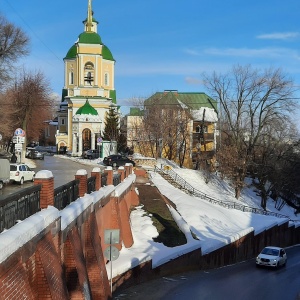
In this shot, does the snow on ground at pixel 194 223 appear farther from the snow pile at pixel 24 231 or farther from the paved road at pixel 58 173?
the snow pile at pixel 24 231

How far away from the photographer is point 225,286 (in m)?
21.5

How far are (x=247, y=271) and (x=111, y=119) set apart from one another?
43.3 metres

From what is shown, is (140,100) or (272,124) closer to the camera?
(272,124)

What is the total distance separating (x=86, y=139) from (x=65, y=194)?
187ft

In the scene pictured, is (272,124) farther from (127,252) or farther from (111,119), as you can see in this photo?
(127,252)

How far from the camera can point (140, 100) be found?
68.9m

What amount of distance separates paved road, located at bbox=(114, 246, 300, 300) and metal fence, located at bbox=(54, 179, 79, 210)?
4.51 metres

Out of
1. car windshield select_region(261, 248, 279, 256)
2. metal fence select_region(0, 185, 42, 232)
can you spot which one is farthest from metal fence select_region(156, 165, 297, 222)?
metal fence select_region(0, 185, 42, 232)

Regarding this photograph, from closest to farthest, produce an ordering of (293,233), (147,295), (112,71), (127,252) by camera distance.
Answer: (147,295) → (127,252) → (293,233) → (112,71)

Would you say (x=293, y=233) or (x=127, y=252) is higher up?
(x=127, y=252)

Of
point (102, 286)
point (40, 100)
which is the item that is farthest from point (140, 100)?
point (102, 286)

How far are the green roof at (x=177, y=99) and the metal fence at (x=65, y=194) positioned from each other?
146 feet

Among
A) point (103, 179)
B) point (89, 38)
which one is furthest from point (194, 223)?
point (89, 38)

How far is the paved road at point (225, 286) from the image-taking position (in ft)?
59.1
